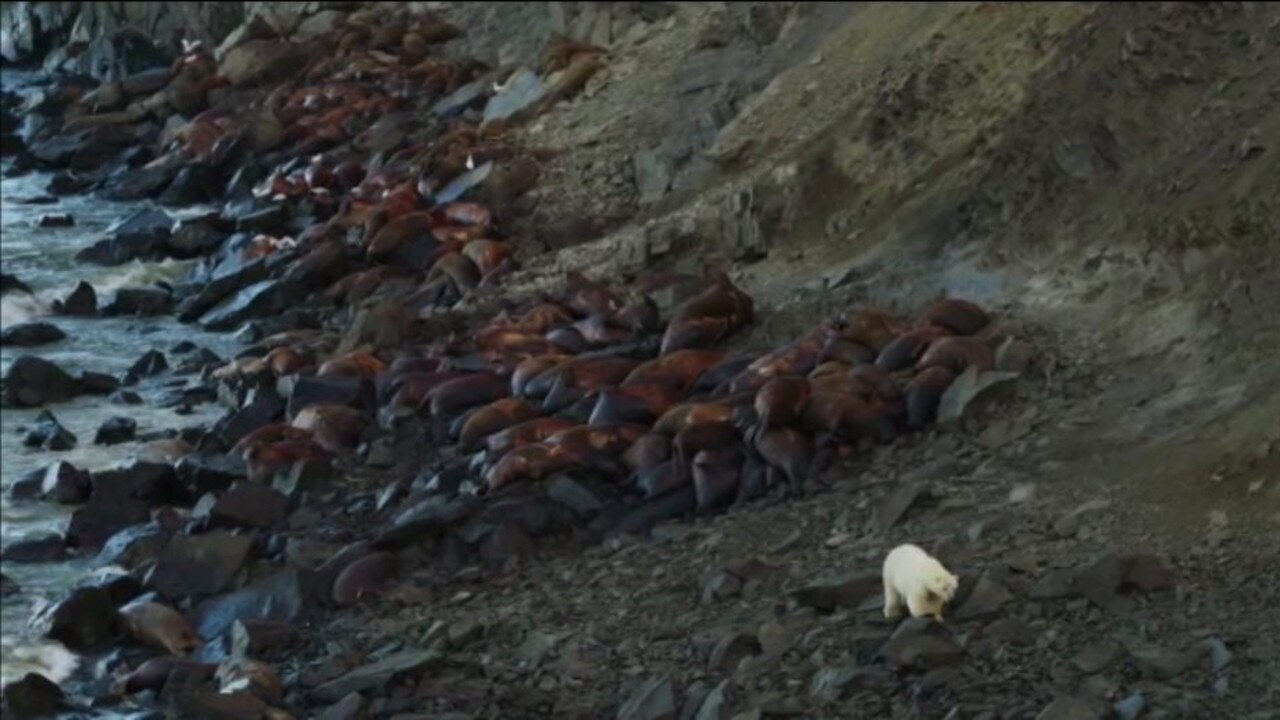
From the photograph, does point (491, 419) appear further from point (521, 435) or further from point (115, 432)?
point (115, 432)

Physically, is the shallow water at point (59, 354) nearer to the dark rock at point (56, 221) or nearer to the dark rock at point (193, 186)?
the dark rock at point (56, 221)

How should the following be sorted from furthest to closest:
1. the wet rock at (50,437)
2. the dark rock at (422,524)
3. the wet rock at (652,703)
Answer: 1. the wet rock at (50,437)
2. the dark rock at (422,524)
3. the wet rock at (652,703)

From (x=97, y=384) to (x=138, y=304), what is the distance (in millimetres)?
1607

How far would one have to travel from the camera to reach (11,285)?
43.3ft

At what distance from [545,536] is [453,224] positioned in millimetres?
4646

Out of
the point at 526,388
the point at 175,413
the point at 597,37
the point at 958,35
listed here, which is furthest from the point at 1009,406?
the point at 597,37

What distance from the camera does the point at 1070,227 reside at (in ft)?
30.4

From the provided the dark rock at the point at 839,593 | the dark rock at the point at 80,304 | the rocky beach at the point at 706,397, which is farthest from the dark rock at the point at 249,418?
the dark rock at the point at 839,593

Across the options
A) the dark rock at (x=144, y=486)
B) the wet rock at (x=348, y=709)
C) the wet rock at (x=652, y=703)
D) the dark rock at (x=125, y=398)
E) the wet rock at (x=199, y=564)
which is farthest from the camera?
the dark rock at (x=125, y=398)

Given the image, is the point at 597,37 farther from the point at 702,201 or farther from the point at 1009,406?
the point at 1009,406

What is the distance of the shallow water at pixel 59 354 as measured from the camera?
859 centimetres

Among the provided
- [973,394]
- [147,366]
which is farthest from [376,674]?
[147,366]

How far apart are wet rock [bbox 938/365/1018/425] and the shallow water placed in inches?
122

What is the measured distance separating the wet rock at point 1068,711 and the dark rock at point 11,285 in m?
8.74
